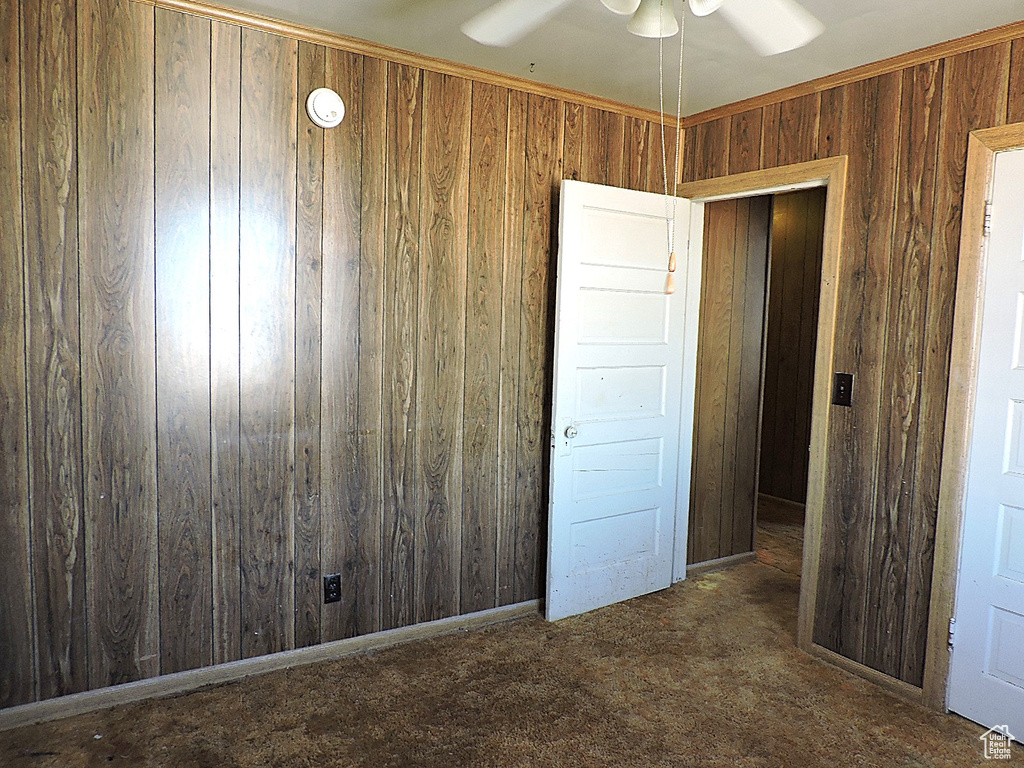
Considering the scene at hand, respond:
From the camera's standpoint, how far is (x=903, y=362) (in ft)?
8.61

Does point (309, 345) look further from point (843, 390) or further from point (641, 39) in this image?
point (843, 390)

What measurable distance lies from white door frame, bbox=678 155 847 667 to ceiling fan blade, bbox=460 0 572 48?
4.71 ft

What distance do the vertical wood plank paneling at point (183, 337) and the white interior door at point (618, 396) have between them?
1.42m

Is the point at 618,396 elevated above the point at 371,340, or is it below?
below

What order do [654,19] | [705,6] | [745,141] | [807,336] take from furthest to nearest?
[807,336] → [745,141] → [654,19] → [705,6]

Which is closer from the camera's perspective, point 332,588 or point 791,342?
point 332,588

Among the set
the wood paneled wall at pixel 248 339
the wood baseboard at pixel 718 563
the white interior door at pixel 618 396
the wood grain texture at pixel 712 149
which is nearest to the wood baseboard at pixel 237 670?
the wood paneled wall at pixel 248 339

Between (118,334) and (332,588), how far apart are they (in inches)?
48.9

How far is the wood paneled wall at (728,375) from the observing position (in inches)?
148

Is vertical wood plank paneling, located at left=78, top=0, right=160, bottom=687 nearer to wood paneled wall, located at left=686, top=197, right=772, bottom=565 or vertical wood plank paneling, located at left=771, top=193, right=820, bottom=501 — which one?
wood paneled wall, located at left=686, top=197, right=772, bottom=565

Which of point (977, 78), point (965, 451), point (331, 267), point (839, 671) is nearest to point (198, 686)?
point (331, 267)

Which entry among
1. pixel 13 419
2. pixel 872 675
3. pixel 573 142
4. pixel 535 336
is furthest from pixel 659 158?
pixel 13 419

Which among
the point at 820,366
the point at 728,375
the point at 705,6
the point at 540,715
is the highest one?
the point at 705,6

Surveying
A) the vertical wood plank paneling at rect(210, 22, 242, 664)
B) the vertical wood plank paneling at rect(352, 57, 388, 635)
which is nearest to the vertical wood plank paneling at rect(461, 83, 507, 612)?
the vertical wood plank paneling at rect(352, 57, 388, 635)
